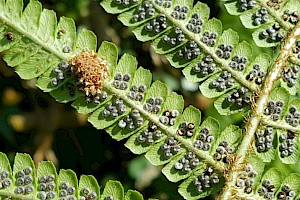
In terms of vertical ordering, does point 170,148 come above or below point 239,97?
below

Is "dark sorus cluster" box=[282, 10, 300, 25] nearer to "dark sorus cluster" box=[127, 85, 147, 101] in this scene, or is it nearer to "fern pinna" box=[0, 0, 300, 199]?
"fern pinna" box=[0, 0, 300, 199]

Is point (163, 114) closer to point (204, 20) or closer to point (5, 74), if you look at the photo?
point (204, 20)

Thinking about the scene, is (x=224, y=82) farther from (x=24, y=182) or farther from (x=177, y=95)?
(x=24, y=182)

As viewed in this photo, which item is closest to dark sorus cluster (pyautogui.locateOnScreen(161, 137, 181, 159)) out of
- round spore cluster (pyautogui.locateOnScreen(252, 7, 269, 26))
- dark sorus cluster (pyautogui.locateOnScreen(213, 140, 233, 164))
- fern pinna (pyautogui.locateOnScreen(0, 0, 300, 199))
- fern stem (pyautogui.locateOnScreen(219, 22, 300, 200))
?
fern pinna (pyautogui.locateOnScreen(0, 0, 300, 199))

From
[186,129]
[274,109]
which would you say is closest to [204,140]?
[186,129]

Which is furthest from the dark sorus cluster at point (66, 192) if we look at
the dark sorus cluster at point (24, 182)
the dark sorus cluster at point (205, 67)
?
the dark sorus cluster at point (205, 67)

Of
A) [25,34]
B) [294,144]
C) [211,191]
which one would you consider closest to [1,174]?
[25,34]
